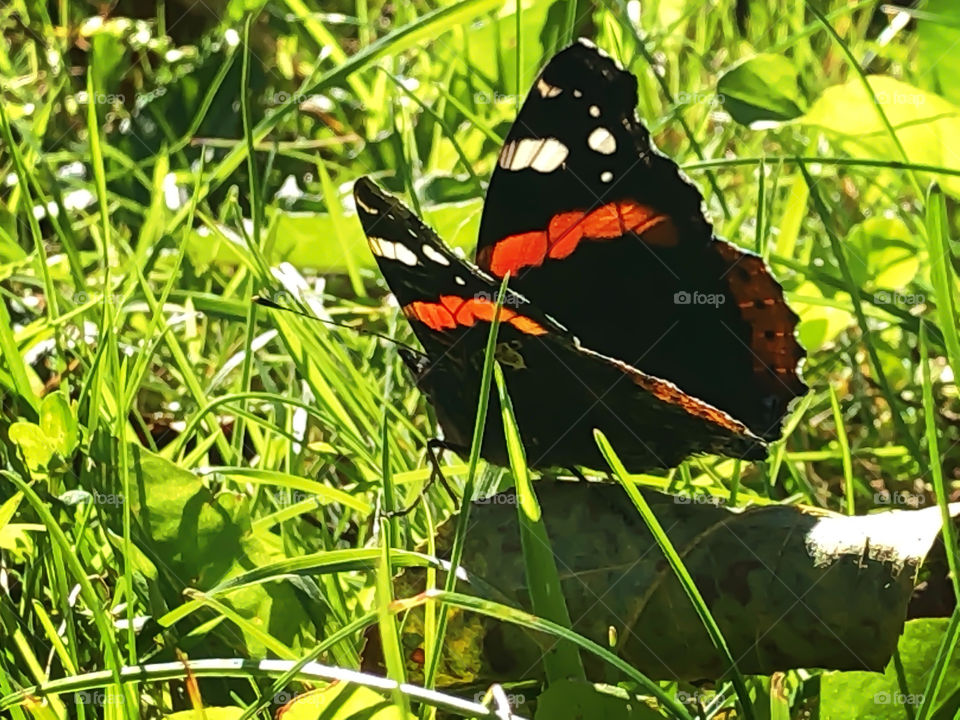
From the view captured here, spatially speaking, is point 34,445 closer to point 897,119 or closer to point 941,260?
point 941,260

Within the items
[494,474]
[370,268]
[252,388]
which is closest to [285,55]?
[370,268]

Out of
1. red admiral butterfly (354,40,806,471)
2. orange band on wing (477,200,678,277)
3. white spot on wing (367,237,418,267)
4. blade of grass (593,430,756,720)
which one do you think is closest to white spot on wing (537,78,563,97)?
red admiral butterfly (354,40,806,471)

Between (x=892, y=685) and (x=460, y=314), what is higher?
(x=460, y=314)

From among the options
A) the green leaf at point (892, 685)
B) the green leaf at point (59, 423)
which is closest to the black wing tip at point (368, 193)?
the green leaf at point (59, 423)

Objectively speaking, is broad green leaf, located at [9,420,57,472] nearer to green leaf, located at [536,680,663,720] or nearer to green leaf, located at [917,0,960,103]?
green leaf, located at [536,680,663,720]

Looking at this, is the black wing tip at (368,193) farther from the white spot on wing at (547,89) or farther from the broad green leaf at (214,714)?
the broad green leaf at (214,714)

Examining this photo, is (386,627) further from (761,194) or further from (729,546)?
(761,194)

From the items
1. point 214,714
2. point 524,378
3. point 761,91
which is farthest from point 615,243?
point 214,714
